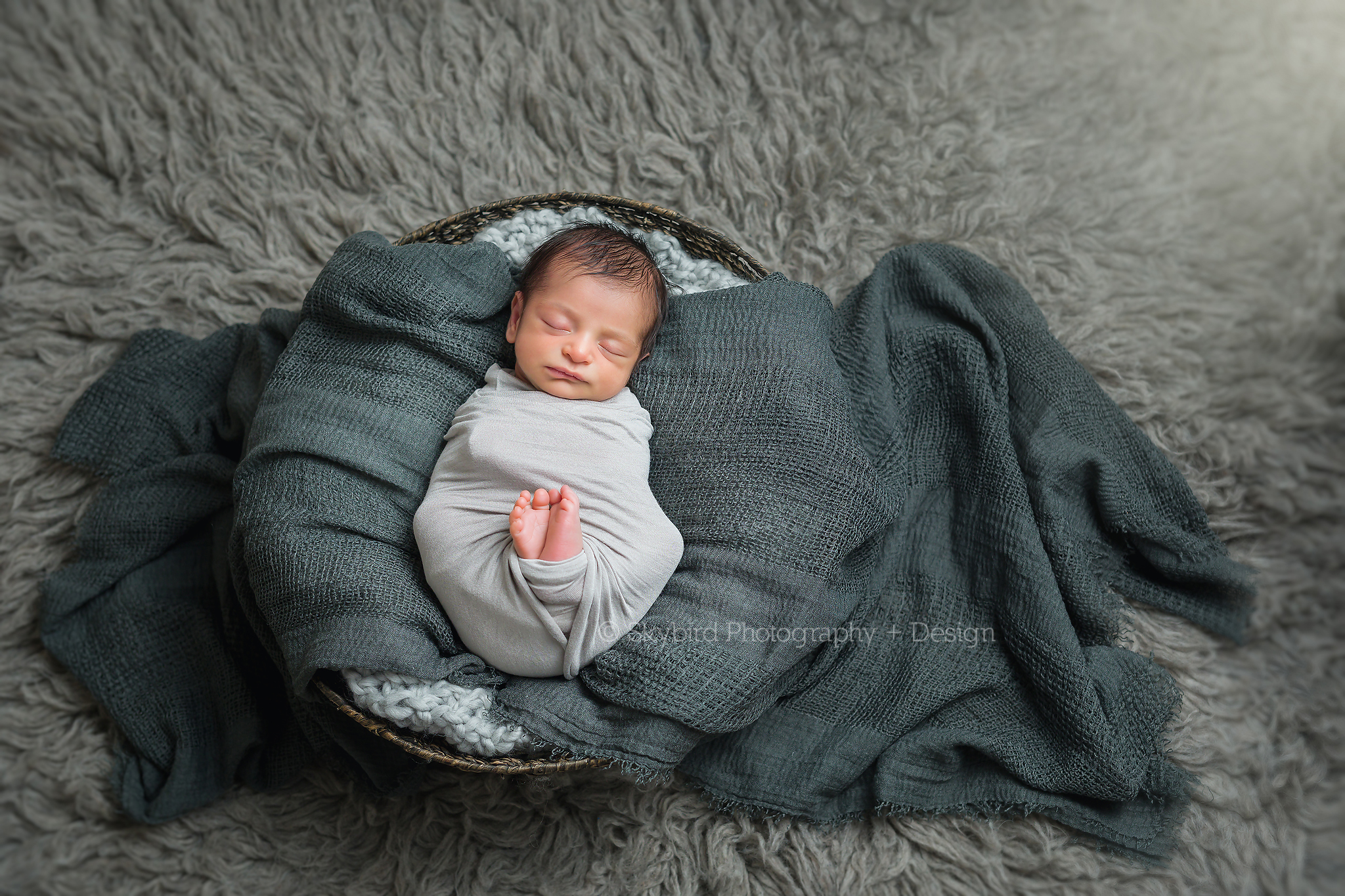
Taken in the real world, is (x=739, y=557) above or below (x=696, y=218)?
below

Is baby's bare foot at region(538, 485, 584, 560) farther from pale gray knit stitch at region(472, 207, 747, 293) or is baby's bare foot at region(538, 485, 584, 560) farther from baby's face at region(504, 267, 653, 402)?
pale gray knit stitch at region(472, 207, 747, 293)

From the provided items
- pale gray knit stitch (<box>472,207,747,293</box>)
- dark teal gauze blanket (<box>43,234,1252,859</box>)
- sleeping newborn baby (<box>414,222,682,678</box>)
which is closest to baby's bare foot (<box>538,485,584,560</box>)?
sleeping newborn baby (<box>414,222,682,678</box>)

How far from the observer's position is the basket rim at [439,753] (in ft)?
3.02

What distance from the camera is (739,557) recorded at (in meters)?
1.04

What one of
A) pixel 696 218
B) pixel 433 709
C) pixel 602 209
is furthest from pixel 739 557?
pixel 696 218

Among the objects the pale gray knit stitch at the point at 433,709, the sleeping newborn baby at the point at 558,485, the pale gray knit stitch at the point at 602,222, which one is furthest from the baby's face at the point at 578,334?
the pale gray knit stitch at the point at 433,709

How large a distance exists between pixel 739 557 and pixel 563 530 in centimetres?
22

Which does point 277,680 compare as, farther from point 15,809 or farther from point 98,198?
point 98,198

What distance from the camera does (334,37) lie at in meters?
1.39

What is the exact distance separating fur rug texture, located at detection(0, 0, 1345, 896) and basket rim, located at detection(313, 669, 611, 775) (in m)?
0.19

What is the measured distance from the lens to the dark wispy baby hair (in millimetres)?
1060

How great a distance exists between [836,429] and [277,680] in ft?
2.43

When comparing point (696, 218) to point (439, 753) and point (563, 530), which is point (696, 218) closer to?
point (563, 530)

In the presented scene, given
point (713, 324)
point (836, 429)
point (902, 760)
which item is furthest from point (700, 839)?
point (713, 324)
